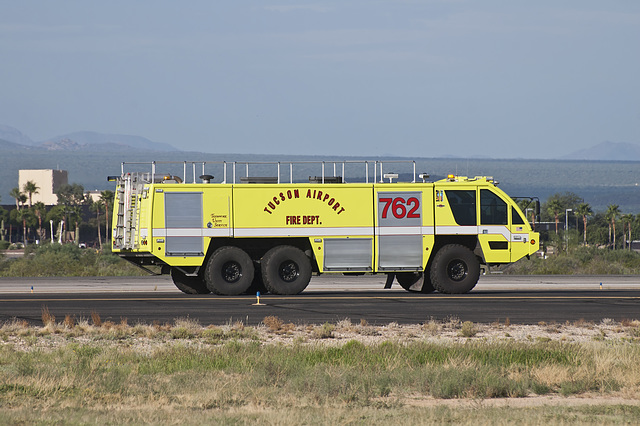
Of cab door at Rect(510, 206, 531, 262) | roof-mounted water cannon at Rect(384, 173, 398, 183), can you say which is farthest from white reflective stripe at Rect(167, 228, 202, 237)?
cab door at Rect(510, 206, 531, 262)

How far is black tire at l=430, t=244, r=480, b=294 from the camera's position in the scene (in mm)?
25953

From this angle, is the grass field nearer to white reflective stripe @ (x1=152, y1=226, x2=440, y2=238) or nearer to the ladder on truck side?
white reflective stripe @ (x1=152, y1=226, x2=440, y2=238)

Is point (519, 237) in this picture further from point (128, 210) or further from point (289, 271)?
point (128, 210)

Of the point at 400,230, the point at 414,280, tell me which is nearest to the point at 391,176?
the point at 400,230

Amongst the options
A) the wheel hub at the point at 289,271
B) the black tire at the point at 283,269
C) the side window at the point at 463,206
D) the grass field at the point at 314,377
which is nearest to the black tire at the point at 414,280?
the side window at the point at 463,206

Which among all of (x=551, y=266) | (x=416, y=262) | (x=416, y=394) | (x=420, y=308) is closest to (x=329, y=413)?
(x=416, y=394)

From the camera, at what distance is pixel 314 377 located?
12062mm

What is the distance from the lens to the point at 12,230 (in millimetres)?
159000

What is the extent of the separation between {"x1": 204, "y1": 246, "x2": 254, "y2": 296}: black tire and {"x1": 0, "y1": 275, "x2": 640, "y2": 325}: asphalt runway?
0.38 metres

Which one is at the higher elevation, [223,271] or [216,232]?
[216,232]

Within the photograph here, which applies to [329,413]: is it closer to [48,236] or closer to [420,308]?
[420,308]

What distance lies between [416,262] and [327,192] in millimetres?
3433

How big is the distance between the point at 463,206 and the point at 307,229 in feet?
16.0

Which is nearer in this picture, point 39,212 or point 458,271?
point 458,271
